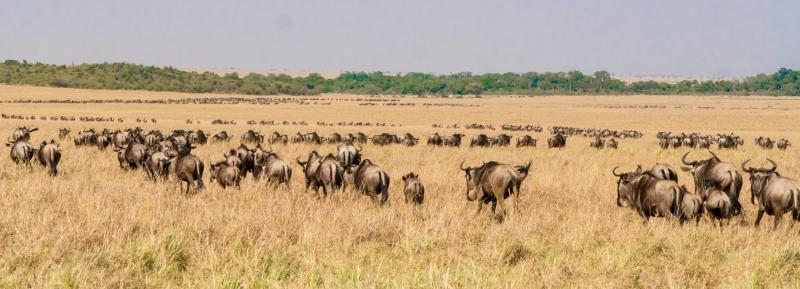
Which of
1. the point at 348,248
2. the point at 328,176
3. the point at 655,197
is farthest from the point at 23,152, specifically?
the point at 655,197

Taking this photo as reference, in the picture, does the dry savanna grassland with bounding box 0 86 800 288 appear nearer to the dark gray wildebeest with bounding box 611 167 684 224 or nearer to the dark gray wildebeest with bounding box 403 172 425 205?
the dark gray wildebeest with bounding box 611 167 684 224

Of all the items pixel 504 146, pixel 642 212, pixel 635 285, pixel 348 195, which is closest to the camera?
pixel 635 285

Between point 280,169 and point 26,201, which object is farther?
point 280,169

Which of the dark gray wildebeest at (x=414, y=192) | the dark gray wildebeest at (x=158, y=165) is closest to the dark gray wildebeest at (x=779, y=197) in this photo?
the dark gray wildebeest at (x=414, y=192)

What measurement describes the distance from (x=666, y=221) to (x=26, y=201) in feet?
28.7

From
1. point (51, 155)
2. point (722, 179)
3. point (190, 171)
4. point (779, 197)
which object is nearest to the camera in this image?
point (779, 197)

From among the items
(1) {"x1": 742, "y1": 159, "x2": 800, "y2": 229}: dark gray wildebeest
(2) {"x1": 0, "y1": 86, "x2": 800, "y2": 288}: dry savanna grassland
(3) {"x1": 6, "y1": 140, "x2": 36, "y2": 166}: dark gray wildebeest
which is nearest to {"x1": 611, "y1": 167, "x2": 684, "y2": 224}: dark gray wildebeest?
(2) {"x1": 0, "y1": 86, "x2": 800, "y2": 288}: dry savanna grassland

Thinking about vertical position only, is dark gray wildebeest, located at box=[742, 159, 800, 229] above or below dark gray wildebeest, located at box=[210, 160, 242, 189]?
above

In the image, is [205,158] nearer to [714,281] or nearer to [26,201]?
[26,201]

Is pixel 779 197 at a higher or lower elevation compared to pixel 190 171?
higher

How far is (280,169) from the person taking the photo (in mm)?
13859

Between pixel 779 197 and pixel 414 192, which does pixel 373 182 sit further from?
pixel 779 197

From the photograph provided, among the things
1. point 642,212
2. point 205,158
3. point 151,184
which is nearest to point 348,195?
point 151,184

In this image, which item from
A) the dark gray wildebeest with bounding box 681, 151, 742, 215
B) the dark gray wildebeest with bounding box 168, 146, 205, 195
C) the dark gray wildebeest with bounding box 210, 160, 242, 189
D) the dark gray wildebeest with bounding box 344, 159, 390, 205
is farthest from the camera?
the dark gray wildebeest with bounding box 210, 160, 242, 189
